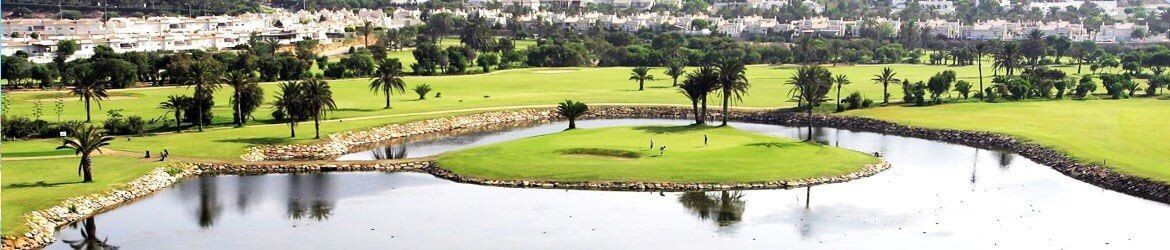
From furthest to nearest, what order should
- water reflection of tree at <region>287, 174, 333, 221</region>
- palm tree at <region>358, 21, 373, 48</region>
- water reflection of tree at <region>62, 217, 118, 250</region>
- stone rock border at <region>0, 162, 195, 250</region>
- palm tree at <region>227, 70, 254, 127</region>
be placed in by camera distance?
palm tree at <region>358, 21, 373, 48</region> < palm tree at <region>227, 70, 254, 127</region> < water reflection of tree at <region>287, 174, 333, 221</region> < water reflection of tree at <region>62, 217, 118, 250</region> < stone rock border at <region>0, 162, 195, 250</region>

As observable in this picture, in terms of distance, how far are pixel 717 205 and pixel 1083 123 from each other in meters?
37.1

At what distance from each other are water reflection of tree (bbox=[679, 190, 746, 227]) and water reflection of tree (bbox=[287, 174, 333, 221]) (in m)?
15.2

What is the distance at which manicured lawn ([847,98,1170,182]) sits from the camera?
64.9 metres

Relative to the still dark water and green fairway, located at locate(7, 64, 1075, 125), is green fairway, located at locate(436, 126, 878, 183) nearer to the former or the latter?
the still dark water

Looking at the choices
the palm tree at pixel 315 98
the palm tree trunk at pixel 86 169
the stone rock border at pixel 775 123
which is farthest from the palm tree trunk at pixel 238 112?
the palm tree trunk at pixel 86 169

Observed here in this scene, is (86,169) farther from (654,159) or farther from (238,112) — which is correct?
(654,159)

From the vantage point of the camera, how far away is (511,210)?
173 feet

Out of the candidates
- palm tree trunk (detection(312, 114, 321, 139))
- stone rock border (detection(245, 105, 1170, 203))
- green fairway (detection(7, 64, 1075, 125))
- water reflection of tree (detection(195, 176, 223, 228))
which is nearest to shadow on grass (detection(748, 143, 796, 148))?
stone rock border (detection(245, 105, 1170, 203))

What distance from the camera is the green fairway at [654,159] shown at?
6025 cm

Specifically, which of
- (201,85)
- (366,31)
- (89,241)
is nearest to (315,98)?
(201,85)

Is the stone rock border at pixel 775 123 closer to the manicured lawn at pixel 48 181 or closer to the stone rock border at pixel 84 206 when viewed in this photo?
the stone rock border at pixel 84 206

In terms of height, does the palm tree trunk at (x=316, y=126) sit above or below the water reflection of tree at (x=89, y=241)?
above

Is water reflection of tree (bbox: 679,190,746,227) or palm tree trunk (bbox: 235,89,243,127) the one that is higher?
palm tree trunk (bbox: 235,89,243,127)

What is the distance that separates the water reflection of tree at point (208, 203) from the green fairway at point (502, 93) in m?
19.6
